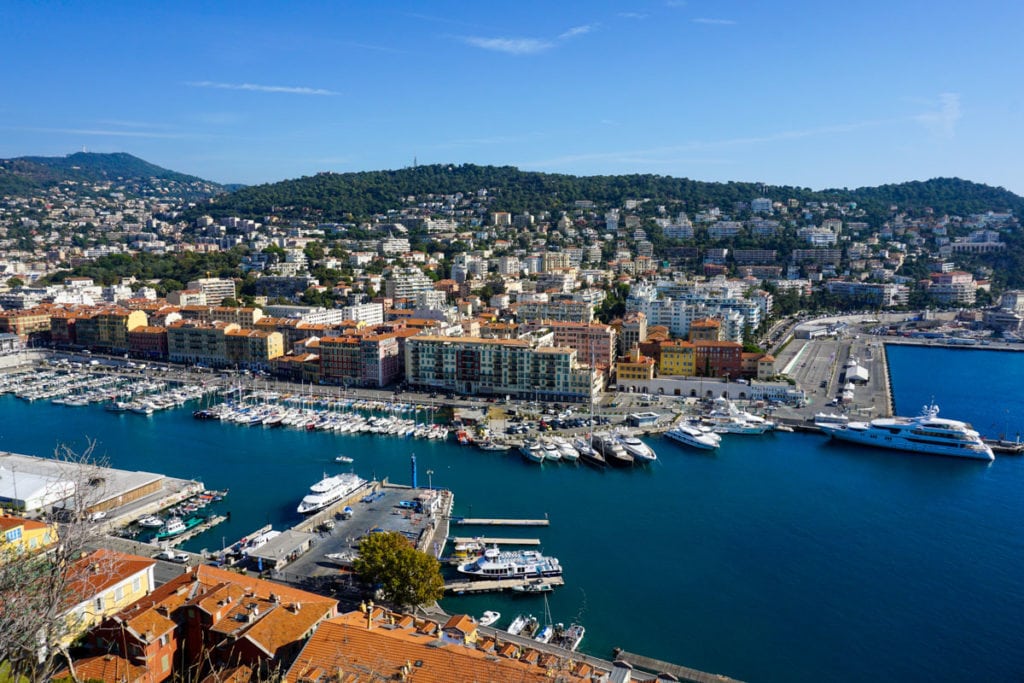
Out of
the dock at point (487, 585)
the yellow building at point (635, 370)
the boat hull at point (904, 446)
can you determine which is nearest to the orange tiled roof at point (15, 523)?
the dock at point (487, 585)

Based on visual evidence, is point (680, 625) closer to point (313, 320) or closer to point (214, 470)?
point (214, 470)

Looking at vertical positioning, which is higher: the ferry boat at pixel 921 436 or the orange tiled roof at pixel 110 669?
the orange tiled roof at pixel 110 669

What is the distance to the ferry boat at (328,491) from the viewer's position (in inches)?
617

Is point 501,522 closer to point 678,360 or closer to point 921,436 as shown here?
point 921,436

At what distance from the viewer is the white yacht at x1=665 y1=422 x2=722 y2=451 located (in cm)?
2103

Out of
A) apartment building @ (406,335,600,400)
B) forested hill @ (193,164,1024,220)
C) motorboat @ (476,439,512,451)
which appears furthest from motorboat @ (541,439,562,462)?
forested hill @ (193,164,1024,220)

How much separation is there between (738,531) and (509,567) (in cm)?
552

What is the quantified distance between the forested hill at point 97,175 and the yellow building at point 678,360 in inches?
4138

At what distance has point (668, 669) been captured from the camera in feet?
32.8

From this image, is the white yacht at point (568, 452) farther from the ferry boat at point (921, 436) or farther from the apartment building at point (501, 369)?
the ferry boat at point (921, 436)

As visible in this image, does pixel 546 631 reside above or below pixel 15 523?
below

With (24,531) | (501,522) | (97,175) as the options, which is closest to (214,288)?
(501,522)

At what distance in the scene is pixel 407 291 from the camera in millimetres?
45938

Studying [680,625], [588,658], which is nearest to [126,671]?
[588,658]
